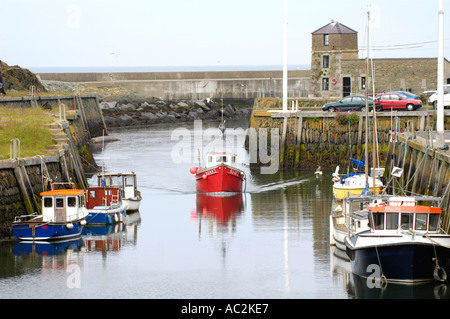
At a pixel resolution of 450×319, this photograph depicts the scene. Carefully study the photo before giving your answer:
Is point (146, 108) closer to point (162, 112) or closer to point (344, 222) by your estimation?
point (162, 112)

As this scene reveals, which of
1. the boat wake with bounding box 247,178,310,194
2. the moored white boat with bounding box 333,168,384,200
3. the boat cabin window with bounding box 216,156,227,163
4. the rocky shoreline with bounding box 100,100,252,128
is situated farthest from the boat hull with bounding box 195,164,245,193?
the rocky shoreline with bounding box 100,100,252,128

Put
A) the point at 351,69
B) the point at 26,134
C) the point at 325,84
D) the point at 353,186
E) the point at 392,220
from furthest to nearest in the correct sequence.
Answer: the point at 325,84
the point at 351,69
the point at 26,134
the point at 353,186
the point at 392,220

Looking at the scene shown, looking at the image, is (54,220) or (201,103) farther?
(201,103)

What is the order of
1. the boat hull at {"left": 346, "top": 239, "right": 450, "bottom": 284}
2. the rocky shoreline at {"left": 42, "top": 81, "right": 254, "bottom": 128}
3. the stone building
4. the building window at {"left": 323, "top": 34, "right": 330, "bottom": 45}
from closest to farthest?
the boat hull at {"left": 346, "top": 239, "right": 450, "bottom": 284} → the stone building → the building window at {"left": 323, "top": 34, "right": 330, "bottom": 45} → the rocky shoreline at {"left": 42, "top": 81, "right": 254, "bottom": 128}

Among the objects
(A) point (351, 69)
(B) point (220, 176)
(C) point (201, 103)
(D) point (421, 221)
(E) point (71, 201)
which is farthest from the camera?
(C) point (201, 103)

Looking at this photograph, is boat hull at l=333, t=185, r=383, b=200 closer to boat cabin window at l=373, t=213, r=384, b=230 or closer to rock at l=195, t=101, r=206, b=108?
boat cabin window at l=373, t=213, r=384, b=230

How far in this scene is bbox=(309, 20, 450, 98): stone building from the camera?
71938 millimetres

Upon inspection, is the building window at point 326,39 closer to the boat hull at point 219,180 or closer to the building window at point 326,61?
the building window at point 326,61

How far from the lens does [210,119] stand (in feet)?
362

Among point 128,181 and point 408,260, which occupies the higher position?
point 128,181

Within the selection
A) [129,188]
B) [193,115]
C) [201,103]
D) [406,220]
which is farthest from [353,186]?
[201,103]

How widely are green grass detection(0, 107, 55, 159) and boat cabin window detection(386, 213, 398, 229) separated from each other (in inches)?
657

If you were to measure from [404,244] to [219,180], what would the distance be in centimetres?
2195

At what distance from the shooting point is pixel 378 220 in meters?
26.4
